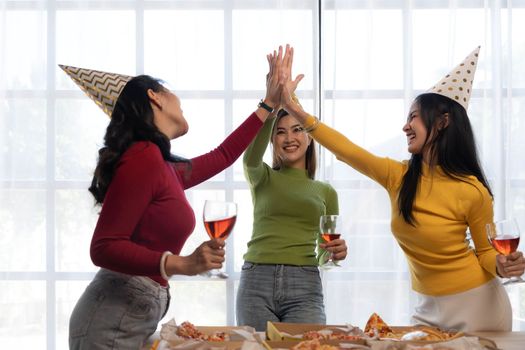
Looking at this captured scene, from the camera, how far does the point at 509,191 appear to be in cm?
355

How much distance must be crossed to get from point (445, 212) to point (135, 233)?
97 cm

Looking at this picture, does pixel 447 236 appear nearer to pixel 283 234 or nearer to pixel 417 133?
pixel 417 133

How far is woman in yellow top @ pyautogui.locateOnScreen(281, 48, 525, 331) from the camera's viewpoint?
209cm

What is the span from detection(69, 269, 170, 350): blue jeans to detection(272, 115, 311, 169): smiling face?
1.09m

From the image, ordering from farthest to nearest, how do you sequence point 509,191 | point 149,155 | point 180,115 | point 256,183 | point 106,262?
1. point 509,191
2. point 256,183
3. point 180,115
4. point 149,155
5. point 106,262

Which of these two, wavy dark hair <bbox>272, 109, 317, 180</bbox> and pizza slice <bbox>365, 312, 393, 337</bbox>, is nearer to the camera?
pizza slice <bbox>365, 312, 393, 337</bbox>

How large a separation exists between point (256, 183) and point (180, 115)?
28.9 inches

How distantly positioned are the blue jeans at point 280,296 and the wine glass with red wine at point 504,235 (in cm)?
94

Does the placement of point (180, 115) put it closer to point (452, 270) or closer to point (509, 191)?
point (452, 270)

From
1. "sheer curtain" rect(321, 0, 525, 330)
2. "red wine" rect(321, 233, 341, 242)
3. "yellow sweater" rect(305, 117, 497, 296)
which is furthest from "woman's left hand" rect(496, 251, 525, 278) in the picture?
"sheer curtain" rect(321, 0, 525, 330)

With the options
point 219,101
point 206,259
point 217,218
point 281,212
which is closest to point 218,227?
point 217,218

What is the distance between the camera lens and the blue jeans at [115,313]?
5.63 ft

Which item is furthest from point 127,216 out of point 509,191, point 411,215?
point 509,191

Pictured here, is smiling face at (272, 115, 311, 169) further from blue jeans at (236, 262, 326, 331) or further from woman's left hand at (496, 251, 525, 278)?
woman's left hand at (496, 251, 525, 278)
